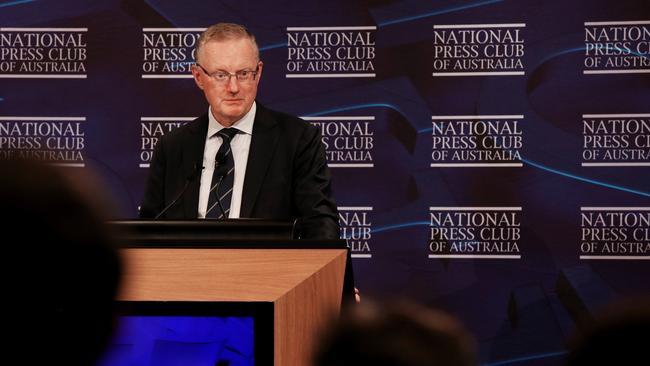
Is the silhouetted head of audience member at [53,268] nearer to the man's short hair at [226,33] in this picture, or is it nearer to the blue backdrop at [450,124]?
the man's short hair at [226,33]

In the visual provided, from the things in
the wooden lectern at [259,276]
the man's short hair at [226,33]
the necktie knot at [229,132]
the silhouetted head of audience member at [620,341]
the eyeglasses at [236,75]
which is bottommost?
the wooden lectern at [259,276]

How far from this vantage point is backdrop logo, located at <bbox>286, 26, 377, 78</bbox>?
5.66 metres

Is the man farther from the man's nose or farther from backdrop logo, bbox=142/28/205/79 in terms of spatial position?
backdrop logo, bbox=142/28/205/79

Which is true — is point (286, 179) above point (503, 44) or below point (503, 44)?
below

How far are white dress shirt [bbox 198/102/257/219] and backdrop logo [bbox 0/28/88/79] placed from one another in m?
1.88

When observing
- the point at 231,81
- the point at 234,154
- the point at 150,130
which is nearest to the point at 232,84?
the point at 231,81

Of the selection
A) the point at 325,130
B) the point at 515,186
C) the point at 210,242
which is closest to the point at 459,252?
the point at 515,186

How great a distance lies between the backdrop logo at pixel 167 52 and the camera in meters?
5.76

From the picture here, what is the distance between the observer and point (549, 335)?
5.48m

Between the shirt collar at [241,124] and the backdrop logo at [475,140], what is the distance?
64.7 inches

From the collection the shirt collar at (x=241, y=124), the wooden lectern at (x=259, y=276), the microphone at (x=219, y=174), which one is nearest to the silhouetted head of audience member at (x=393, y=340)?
the wooden lectern at (x=259, y=276)

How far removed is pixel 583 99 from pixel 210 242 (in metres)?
3.44

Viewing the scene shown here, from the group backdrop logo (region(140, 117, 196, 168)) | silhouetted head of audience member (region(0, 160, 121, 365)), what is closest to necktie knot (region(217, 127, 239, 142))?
backdrop logo (region(140, 117, 196, 168))

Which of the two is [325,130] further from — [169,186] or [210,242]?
[210,242]
